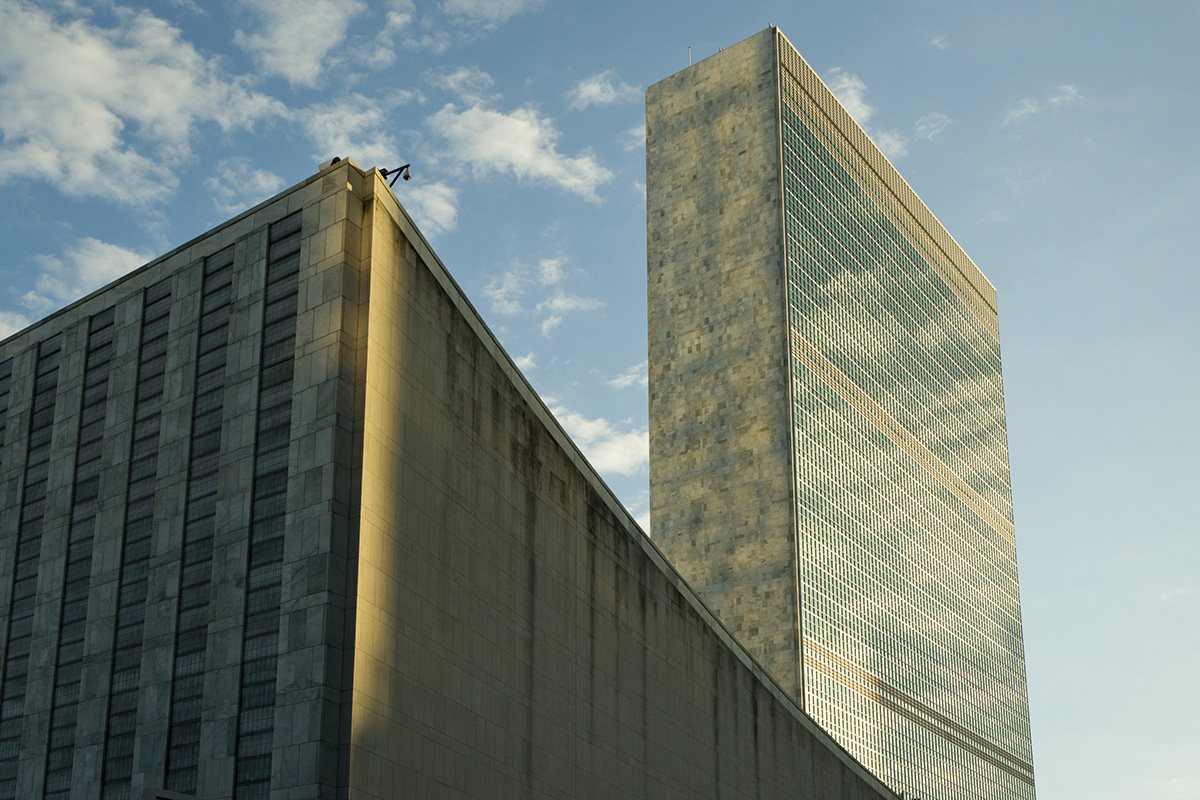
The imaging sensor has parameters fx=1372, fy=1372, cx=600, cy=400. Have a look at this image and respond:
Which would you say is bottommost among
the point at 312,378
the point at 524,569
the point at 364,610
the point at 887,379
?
the point at 364,610

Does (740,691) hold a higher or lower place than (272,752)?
higher

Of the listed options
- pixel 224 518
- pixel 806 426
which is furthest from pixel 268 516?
pixel 806 426

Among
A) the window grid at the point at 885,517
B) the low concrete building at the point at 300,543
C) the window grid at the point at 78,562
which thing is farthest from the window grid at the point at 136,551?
the window grid at the point at 885,517

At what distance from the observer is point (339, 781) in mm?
40719

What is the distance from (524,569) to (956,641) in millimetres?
137651

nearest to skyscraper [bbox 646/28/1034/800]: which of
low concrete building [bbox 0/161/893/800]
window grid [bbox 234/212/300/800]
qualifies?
low concrete building [bbox 0/161/893/800]

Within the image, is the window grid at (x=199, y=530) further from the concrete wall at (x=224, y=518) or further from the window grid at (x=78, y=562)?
the window grid at (x=78, y=562)

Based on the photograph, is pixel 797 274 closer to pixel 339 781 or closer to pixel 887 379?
pixel 887 379

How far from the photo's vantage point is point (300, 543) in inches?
1704

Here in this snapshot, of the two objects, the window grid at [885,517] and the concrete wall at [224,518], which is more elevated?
the window grid at [885,517]

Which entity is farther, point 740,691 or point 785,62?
point 785,62

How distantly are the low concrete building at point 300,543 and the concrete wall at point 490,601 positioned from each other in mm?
140

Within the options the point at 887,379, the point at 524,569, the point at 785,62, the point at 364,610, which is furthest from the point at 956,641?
the point at 364,610

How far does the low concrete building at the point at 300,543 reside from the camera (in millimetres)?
42875
